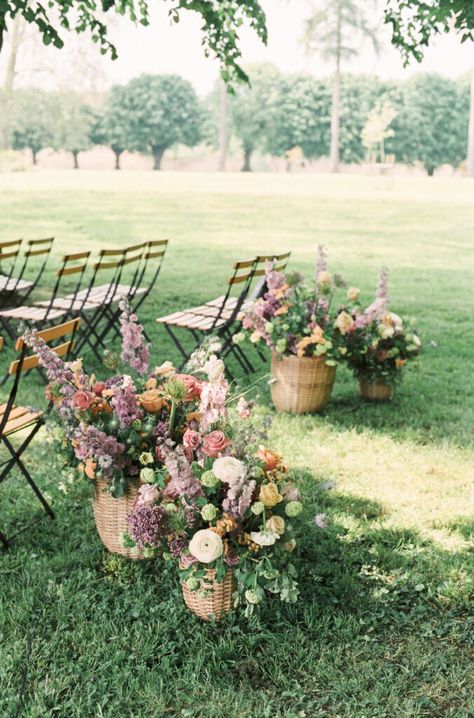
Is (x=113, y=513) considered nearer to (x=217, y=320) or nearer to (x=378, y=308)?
(x=378, y=308)

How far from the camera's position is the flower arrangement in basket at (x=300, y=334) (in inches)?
223

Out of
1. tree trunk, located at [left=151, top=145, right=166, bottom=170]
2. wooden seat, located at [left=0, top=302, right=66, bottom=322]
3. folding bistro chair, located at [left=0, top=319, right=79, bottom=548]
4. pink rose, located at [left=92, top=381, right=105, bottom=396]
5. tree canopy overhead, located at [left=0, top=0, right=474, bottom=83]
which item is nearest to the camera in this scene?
pink rose, located at [left=92, top=381, right=105, bottom=396]

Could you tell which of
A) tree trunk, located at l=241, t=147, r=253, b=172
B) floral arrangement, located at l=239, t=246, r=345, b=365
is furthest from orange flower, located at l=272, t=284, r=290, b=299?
tree trunk, located at l=241, t=147, r=253, b=172

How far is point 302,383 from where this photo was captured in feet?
19.1

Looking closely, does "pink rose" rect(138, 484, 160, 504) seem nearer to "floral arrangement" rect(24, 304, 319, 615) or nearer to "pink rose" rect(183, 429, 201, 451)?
"floral arrangement" rect(24, 304, 319, 615)

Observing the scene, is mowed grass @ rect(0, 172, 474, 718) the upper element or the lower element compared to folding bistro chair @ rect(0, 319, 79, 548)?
lower

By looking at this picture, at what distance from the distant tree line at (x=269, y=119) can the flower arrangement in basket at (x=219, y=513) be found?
53863mm

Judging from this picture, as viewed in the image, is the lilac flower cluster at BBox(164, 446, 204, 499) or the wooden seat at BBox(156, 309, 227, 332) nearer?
the lilac flower cluster at BBox(164, 446, 204, 499)

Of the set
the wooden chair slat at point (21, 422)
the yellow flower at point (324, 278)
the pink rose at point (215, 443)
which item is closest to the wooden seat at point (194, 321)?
the yellow flower at point (324, 278)

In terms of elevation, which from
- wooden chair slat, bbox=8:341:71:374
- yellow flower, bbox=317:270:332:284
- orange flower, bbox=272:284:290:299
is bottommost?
wooden chair slat, bbox=8:341:71:374

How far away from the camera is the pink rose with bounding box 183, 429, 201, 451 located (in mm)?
3305

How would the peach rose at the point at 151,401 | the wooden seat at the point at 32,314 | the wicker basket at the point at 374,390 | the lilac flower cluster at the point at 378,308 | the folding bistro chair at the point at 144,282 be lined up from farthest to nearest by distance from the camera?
the folding bistro chair at the point at 144,282
the wooden seat at the point at 32,314
the wicker basket at the point at 374,390
the lilac flower cluster at the point at 378,308
the peach rose at the point at 151,401

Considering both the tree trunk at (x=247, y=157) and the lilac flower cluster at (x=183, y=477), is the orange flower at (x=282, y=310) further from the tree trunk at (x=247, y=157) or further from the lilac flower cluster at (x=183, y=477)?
the tree trunk at (x=247, y=157)

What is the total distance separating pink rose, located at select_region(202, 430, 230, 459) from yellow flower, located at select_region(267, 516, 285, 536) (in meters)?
0.33
